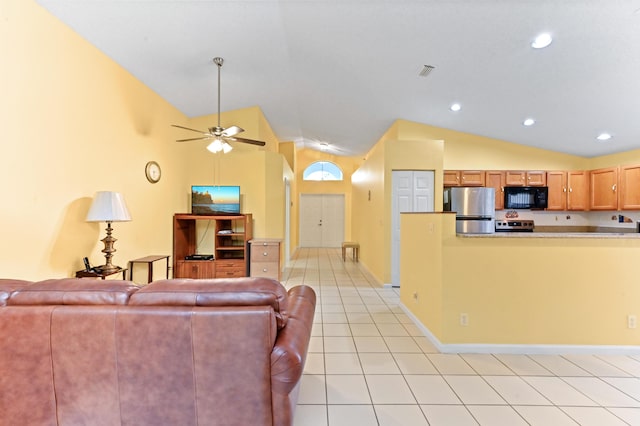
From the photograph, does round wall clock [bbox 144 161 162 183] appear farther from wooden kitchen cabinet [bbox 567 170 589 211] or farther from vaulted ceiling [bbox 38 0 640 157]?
wooden kitchen cabinet [bbox 567 170 589 211]

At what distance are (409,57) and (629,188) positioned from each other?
14.2 ft

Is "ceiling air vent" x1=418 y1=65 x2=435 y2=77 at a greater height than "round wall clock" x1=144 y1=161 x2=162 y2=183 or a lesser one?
greater

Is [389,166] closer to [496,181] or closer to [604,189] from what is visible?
[496,181]

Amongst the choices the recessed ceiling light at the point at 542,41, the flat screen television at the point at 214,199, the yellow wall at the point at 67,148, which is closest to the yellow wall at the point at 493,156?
the recessed ceiling light at the point at 542,41

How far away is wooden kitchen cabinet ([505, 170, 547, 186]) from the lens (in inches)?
211

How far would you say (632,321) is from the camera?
2705 mm

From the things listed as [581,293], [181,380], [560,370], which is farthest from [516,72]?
[181,380]

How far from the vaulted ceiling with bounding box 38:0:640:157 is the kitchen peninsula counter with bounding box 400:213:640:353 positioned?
184 cm

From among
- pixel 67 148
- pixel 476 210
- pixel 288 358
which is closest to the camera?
pixel 288 358

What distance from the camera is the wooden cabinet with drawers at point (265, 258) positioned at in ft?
16.3

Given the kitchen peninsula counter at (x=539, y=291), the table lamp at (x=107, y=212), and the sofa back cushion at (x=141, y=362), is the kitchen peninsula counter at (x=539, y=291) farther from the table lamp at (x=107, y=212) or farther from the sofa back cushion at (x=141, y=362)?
the table lamp at (x=107, y=212)

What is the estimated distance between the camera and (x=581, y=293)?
2.71 metres

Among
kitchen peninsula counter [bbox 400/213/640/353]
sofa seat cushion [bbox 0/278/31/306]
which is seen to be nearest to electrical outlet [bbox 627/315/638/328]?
kitchen peninsula counter [bbox 400/213/640/353]

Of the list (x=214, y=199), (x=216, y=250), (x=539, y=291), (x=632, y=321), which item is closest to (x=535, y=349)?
(x=539, y=291)
